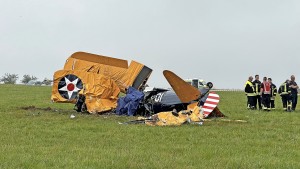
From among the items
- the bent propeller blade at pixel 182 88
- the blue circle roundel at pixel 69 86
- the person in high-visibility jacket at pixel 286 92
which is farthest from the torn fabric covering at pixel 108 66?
the person in high-visibility jacket at pixel 286 92

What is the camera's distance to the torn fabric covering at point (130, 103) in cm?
1630

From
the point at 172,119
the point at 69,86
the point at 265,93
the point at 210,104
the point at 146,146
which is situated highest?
the point at 69,86

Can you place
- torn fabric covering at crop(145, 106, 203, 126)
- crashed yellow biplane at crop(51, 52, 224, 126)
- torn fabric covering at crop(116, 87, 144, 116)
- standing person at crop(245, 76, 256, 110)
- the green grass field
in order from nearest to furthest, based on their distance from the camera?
the green grass field < torn fabric covering at crop(145, 106, 203, 126) < crashed yellow biplane at crop(51, 52, 224, 126) < torn fabric covering at crop(116, 87, 144, 116) < standing person at crop(245, 76, 256, 110)

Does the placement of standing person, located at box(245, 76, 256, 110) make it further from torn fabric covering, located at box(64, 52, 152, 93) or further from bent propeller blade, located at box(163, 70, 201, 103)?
bent propeller blade, located at box(163, 70, 201, 103)

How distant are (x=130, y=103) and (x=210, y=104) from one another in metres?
3.05

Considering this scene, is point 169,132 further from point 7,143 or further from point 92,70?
point 92,70

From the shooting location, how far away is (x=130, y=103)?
53.9 ft

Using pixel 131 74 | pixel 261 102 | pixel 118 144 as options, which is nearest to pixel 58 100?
pixel 131 74

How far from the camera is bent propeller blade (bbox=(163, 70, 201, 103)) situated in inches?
604

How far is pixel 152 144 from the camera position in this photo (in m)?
9.09

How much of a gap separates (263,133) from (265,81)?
9.82 meters

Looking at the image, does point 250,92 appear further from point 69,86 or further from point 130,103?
point 69,86

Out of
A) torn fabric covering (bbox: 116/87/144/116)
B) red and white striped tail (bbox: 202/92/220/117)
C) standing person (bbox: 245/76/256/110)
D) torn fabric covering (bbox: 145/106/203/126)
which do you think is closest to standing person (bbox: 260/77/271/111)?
standing person (bbox: 245/76/256/110)

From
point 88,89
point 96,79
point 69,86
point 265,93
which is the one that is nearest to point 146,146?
point 88,89
